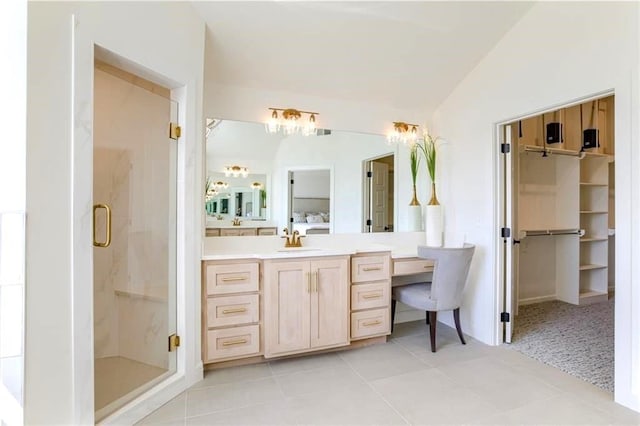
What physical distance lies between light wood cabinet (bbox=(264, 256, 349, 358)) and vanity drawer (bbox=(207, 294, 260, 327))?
0.34ft

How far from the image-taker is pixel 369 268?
117 inches

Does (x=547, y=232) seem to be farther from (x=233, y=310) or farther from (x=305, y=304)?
(x=233, y=310)

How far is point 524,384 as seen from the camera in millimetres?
2348

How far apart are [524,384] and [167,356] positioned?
8.20 feet

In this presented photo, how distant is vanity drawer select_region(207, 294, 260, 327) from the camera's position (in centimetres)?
248

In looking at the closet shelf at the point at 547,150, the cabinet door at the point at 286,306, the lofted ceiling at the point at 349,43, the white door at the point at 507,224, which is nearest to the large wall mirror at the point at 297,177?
the lofted ceiling at the point at 349,43

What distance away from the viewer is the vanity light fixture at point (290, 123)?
312cm

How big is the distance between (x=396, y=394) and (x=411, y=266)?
4.17 ft

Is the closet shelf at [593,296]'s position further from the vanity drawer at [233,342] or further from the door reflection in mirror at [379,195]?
the vanity drawer at [233,342]

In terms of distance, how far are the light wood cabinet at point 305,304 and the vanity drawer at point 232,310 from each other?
10cm

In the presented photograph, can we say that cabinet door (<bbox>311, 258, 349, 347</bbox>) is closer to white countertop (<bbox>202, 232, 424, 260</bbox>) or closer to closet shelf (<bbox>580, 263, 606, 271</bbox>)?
white countertop (<bbox>202, 232, 424, 260</bbox>)

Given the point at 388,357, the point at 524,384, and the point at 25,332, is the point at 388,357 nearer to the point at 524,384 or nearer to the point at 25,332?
the point at 524,384

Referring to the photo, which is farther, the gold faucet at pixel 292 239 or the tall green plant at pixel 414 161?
the tall green plant at pixel 414 161

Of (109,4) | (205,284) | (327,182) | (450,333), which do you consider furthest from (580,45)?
(205,284)
